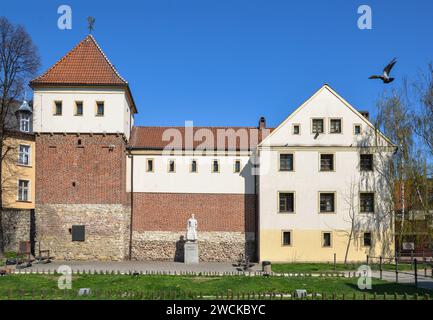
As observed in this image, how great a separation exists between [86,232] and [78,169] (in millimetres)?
4244

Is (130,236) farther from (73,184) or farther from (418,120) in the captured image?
(418,120)

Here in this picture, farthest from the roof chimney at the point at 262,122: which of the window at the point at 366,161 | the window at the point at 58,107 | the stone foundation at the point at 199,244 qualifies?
the window at the point at 58,107

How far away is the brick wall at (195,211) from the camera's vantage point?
36125 millimetres

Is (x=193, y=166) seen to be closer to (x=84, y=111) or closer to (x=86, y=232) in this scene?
(x=84, y=111)

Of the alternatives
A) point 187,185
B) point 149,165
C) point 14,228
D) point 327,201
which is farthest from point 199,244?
point 14,228

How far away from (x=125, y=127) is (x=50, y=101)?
5287 mm

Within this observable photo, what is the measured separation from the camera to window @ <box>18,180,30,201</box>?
39.6 metres

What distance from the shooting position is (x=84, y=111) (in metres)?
34.1

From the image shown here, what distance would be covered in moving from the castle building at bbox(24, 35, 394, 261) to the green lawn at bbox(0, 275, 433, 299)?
10.4 meters

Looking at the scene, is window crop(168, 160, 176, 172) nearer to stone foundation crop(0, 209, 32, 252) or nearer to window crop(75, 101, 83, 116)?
window crop(75, 101, 83, 116)

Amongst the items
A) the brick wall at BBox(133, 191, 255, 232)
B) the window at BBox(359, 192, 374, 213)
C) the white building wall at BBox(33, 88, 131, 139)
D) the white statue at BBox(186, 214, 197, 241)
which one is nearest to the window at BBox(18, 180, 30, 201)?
the white building wall at BBox(33, 88, 131, 139)

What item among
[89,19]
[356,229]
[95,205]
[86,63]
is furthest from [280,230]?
[89,19]

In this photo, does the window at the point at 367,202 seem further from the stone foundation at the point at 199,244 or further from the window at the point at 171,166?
the window at the point at 171,166

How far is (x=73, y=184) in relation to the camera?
3384cm
